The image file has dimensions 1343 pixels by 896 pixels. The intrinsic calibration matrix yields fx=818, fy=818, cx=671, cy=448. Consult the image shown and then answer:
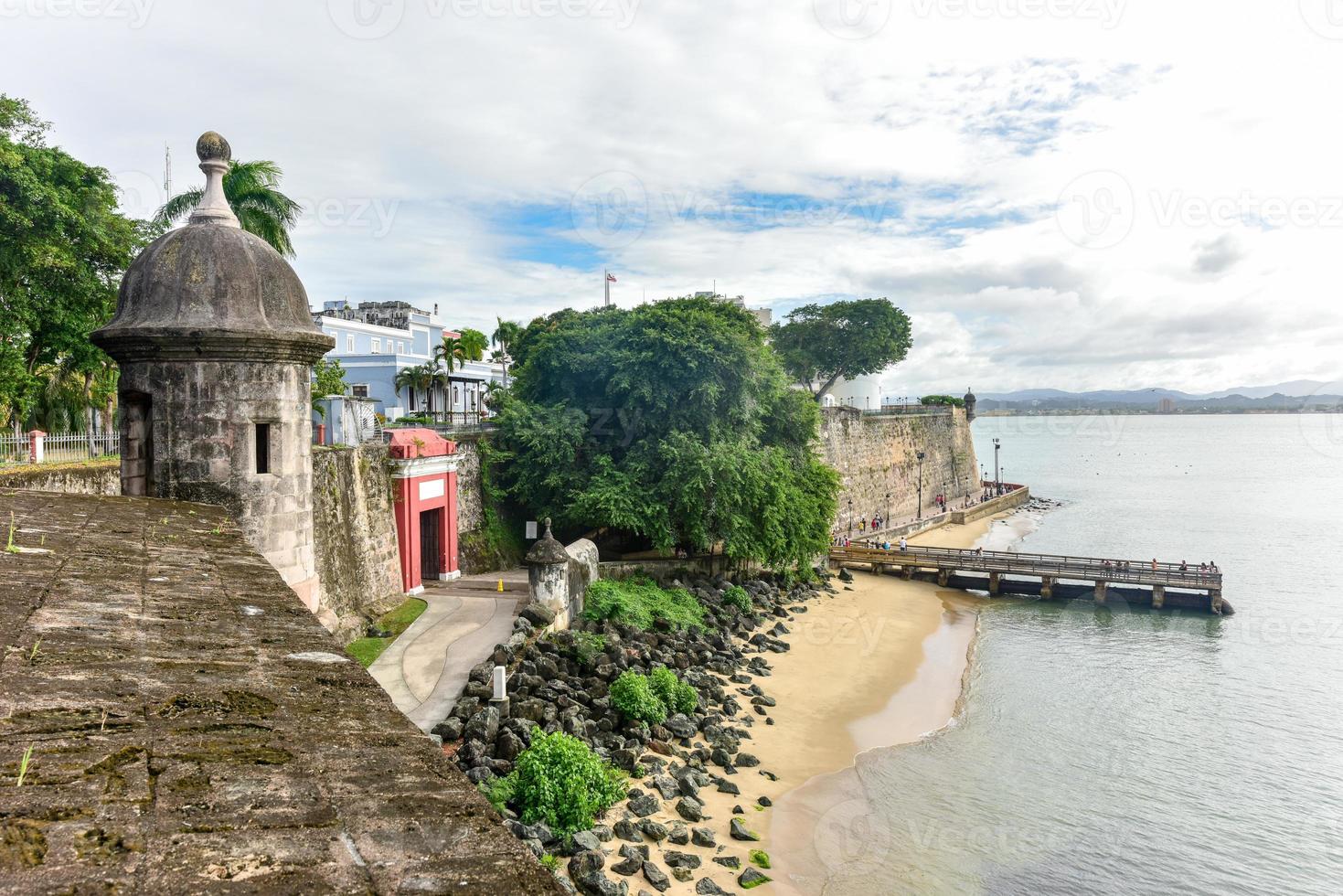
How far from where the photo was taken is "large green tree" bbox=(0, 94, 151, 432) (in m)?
19.5

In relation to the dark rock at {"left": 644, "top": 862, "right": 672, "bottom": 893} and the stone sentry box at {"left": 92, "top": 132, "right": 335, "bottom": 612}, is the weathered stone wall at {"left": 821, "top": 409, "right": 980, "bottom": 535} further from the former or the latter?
the stone sentry box at {"left": 92, "top": 132, "right": 335, "bottom": 612}

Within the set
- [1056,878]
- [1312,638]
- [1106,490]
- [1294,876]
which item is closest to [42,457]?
[1056,878]

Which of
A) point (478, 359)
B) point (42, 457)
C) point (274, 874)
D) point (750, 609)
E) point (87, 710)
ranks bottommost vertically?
point (750, 609)

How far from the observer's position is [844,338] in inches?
2547

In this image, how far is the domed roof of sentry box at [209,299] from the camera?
29.2 ft

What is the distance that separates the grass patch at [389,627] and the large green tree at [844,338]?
45.4m

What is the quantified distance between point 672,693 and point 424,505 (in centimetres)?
1074

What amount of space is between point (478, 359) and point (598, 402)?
24427mm

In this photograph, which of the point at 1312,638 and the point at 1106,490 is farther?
the point at 1106,490

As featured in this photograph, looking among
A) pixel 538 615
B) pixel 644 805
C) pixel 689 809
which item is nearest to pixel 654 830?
pixel 644 805

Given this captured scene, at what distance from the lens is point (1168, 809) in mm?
17359

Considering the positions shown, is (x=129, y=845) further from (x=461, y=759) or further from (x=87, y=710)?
(x=461, y=759)

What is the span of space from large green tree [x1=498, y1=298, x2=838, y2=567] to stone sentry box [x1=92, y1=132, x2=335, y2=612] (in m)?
17.8

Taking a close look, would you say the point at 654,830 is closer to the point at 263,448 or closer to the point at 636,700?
the point at 636,700
